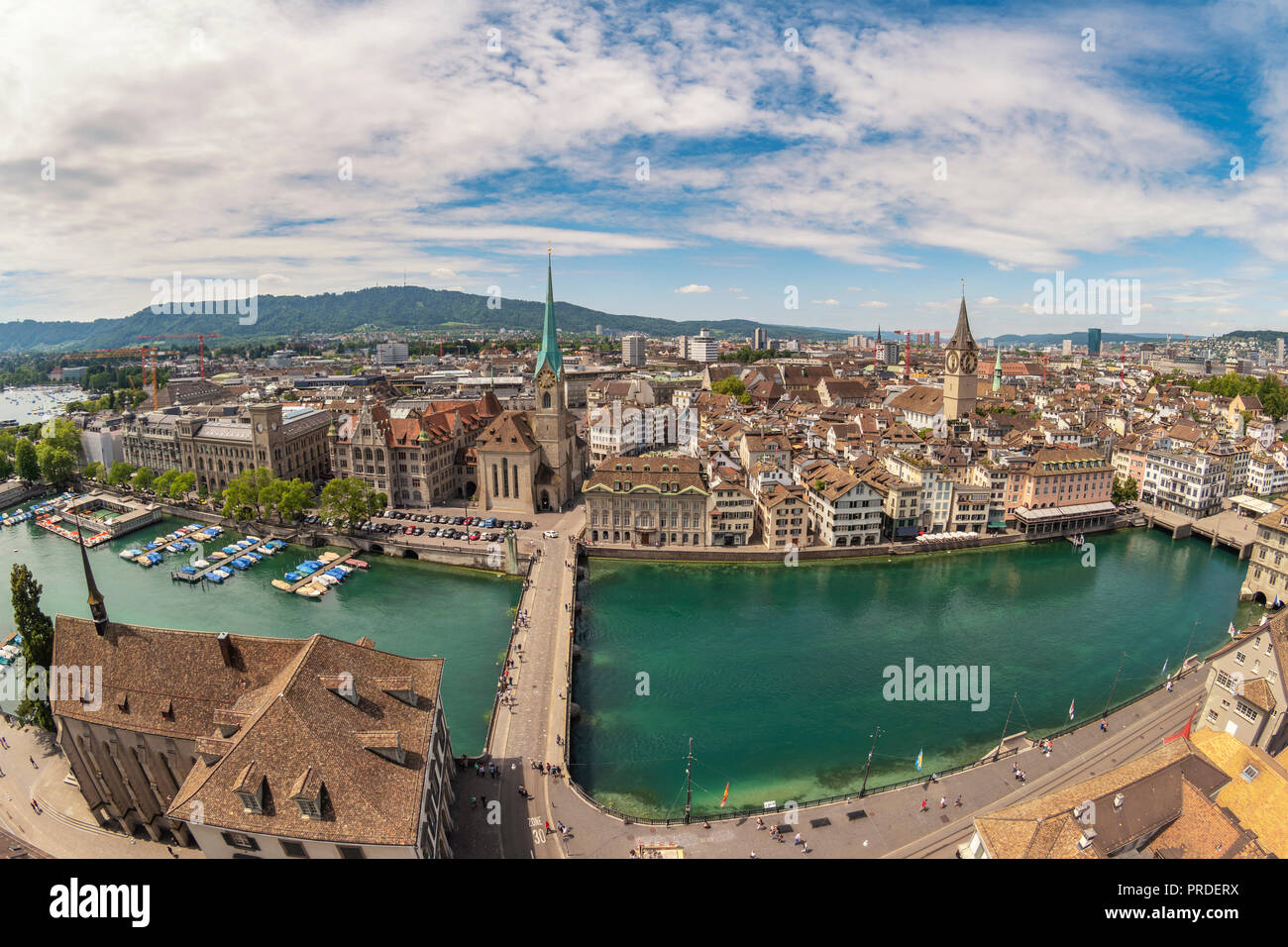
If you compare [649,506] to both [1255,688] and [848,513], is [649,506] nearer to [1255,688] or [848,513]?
[848,513]

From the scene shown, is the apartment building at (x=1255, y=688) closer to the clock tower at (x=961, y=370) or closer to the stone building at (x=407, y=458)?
the stone building at (x=407, y=458)

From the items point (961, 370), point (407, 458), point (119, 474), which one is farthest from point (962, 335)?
point (119, 474)

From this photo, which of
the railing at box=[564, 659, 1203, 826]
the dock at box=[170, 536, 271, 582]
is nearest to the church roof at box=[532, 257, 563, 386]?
the dock at box=[170, 536, 271, 582]

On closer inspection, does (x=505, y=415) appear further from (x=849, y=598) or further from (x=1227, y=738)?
(x=1227, y=738)

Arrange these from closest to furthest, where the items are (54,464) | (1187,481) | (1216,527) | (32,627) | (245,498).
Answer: (32,627) < (245,498) < (1216,527) < (1187,481) < (54,464)

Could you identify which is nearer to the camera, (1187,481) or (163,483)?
(1187,481)
